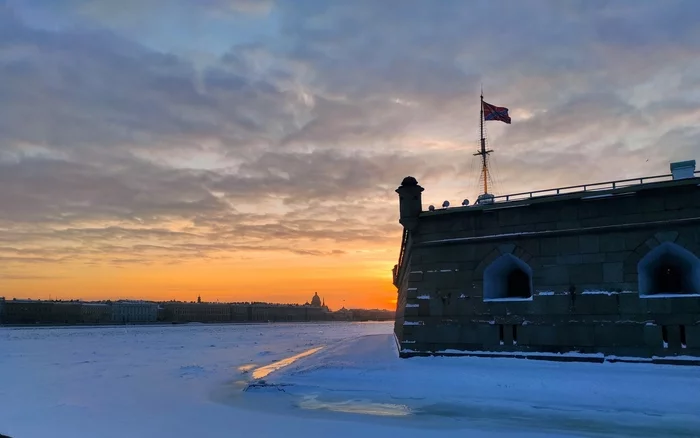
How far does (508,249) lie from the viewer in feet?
62.4

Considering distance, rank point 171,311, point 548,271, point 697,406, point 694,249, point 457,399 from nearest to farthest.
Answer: point 697,406
point 457,399
point 694,249
point 548,271
point 171,311

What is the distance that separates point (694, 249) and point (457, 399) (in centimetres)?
833

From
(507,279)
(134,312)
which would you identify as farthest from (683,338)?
(134,312)

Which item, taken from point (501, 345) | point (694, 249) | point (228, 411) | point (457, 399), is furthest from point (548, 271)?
point (228, 411)

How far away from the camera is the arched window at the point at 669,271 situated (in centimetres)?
1619

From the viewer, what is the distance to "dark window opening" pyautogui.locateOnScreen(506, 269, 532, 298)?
1994 cm

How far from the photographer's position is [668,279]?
1733cm

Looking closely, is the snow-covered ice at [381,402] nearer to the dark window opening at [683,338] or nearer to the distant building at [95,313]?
the dark window opening at [683,338]

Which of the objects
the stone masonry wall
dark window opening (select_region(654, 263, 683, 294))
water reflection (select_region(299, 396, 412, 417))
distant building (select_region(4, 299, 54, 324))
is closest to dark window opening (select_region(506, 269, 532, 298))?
the stone masonry wall

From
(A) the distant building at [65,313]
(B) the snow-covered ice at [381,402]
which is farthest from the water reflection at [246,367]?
→ (A) the distant building at [65,313]

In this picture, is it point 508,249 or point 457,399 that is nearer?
point 457,399

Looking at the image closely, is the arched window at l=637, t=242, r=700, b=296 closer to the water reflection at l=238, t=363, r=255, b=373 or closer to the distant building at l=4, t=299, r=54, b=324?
the water reflection at l=238, t=363, r=255, b=373

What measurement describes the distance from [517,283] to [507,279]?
40 cm

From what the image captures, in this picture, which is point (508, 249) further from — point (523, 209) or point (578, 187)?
point (578, 187)
